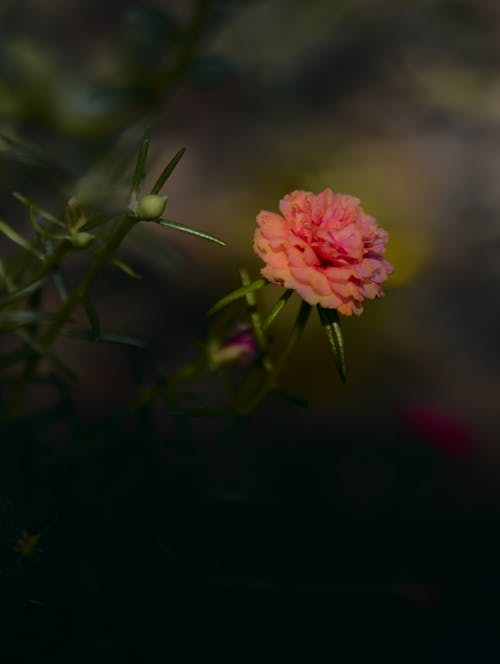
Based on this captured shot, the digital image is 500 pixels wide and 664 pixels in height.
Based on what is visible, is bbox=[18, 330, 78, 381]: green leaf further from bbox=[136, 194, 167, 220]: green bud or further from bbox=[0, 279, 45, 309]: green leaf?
bbox=[136, 194, 167, 220]: green bud

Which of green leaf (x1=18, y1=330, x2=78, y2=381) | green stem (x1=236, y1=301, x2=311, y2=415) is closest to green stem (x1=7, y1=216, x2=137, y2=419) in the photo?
green leaf (x1=18, y1=330, x2=78, y2=381)

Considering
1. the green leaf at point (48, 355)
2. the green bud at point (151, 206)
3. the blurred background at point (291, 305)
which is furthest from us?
the blurred background at point (291, 305)

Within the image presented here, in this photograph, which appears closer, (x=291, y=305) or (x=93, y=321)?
(x=93, y=321)

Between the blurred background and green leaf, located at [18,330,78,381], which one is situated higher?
the blurred background

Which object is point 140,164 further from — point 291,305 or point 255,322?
point 291,305

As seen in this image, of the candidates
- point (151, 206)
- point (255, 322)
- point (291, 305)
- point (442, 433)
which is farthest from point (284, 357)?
point (291, 305)

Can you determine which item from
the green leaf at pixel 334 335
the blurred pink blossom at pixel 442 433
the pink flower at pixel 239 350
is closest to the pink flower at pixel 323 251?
the green leaf at pixel 334 335

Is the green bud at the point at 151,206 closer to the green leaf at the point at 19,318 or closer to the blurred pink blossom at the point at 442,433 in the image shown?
the green leaf at the point at 19,318
